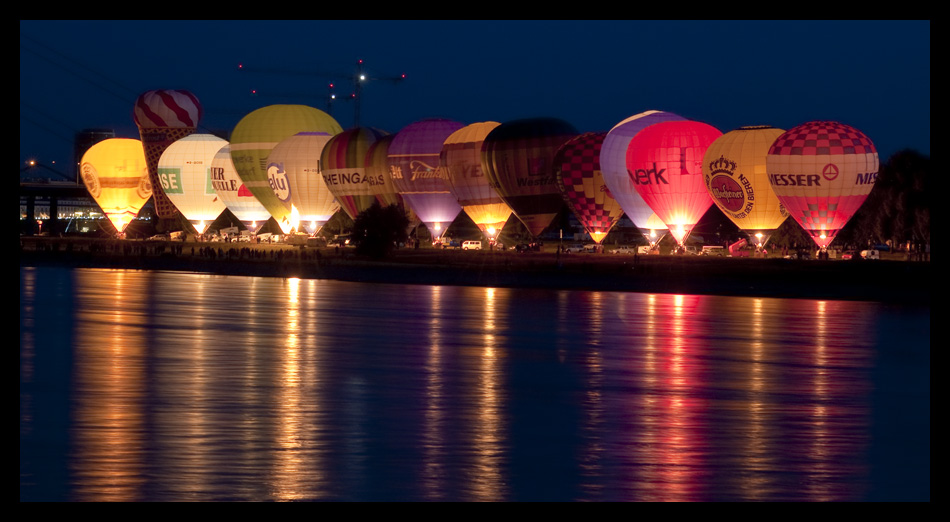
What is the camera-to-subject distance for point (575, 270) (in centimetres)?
5181

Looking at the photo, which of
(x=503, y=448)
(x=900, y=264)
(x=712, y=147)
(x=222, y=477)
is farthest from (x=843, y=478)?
(x=712, y=147)

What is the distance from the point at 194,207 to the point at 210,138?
4.79 m

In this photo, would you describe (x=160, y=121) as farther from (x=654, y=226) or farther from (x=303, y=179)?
(x=654, y=226)

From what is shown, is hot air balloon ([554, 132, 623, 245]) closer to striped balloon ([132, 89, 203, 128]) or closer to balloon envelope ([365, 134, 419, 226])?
balloon envelope ([365, 134, 419, 226])

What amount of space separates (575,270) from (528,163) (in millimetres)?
13664

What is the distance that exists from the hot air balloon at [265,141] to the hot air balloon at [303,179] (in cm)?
111

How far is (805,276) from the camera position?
1879 inches

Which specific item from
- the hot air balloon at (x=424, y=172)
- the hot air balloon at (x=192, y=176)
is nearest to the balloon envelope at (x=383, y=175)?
the hot air balloon at (x=424, y=172)

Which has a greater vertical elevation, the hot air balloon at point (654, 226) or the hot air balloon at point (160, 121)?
the hot air balloon at point (160, 121)

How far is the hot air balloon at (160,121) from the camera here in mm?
90562

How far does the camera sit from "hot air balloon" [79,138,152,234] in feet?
307

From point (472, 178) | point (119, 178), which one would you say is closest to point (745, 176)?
point (472, 178)

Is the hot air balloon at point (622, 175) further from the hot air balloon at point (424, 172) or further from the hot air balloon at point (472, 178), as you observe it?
the hot air balloon at point (424, 172)
